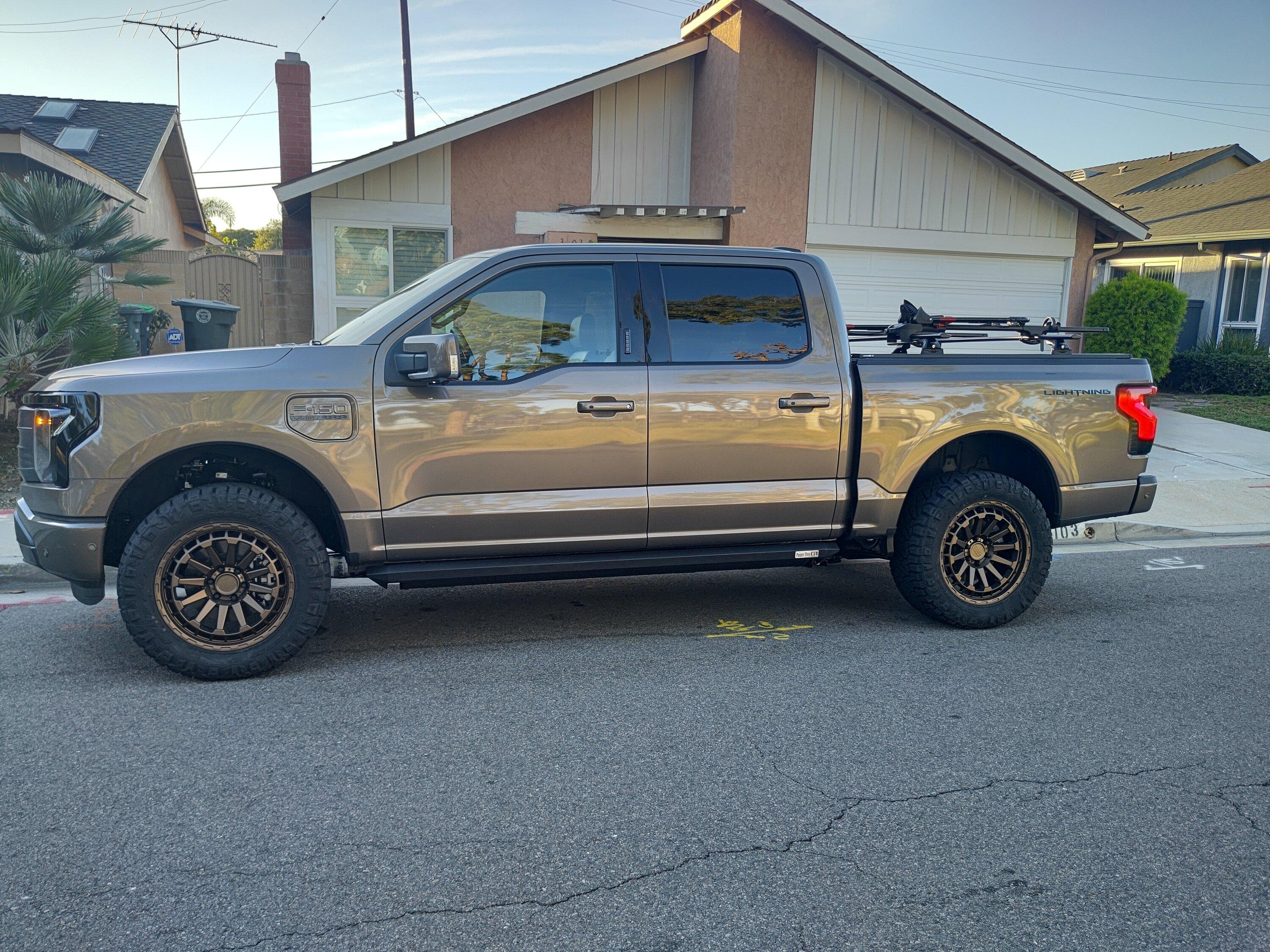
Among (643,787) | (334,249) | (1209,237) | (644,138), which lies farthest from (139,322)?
(1209,237)

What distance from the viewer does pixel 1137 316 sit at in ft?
54.0

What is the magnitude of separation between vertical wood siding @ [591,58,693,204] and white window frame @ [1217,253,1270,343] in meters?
12.0

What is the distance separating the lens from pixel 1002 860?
3262 mm

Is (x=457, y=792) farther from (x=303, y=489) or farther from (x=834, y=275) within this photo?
(x=834, y=275)

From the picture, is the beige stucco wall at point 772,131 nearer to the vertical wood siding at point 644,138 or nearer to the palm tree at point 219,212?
the vertical wood siding at point 644,138

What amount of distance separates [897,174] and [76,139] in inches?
588

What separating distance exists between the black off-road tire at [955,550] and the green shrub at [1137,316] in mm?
11832

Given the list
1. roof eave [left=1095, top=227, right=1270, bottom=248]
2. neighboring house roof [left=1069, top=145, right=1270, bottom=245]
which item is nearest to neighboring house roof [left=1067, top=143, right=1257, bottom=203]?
neighboring house roof [left=1069, top=145, right=1270, bottom=245]

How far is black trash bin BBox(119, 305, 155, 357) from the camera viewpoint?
11938 millimetres

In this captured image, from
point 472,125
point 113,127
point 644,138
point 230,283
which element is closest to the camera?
point 472,125

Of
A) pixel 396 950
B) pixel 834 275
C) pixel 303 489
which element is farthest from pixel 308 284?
pixel 396 950

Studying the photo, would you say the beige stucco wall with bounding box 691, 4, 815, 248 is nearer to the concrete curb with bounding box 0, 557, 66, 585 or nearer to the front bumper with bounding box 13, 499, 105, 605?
the concrete curb with bounding box 0, 557, 66, 585

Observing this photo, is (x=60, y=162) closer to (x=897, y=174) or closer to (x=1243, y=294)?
(x=897, y=174)

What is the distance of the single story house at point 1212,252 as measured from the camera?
21047 millimetres
